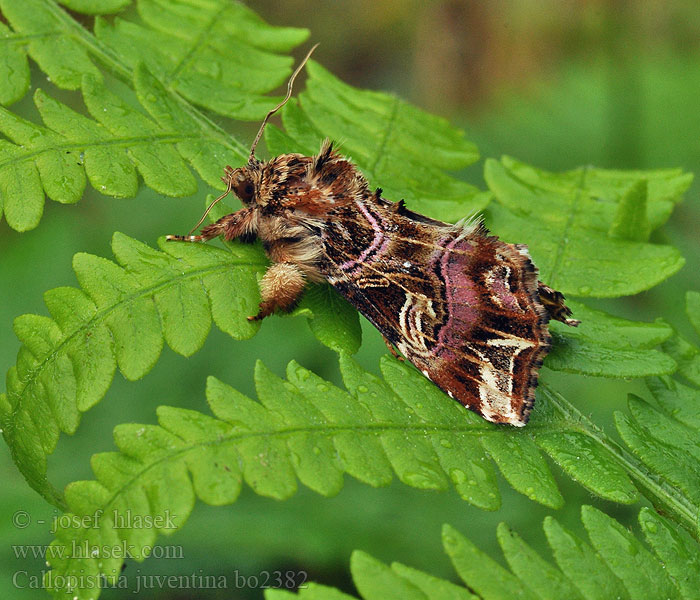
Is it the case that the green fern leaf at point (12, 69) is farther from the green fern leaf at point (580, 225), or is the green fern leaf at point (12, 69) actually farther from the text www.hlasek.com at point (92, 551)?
the green fern leaf at point (580, 225)

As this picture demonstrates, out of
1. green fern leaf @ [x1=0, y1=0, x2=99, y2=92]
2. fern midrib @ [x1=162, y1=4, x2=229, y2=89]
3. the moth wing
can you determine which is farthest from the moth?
green fern leaf @ [x1=0, y1=0, x2=99, y2=92]

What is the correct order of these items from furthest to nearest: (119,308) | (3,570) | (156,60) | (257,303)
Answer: (3,570) → (156,60) → (257,303) → (119,308)

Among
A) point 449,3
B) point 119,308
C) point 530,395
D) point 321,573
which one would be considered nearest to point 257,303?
point 119,308

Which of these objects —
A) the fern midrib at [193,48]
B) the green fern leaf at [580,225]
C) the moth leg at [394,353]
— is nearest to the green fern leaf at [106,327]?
the moth leg at [394,353]

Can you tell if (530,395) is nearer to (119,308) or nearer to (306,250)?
(306,250)

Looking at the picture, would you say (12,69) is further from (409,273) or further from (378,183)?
(409,273)

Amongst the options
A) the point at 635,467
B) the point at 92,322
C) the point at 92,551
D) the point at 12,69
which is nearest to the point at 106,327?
the point at 92,322
